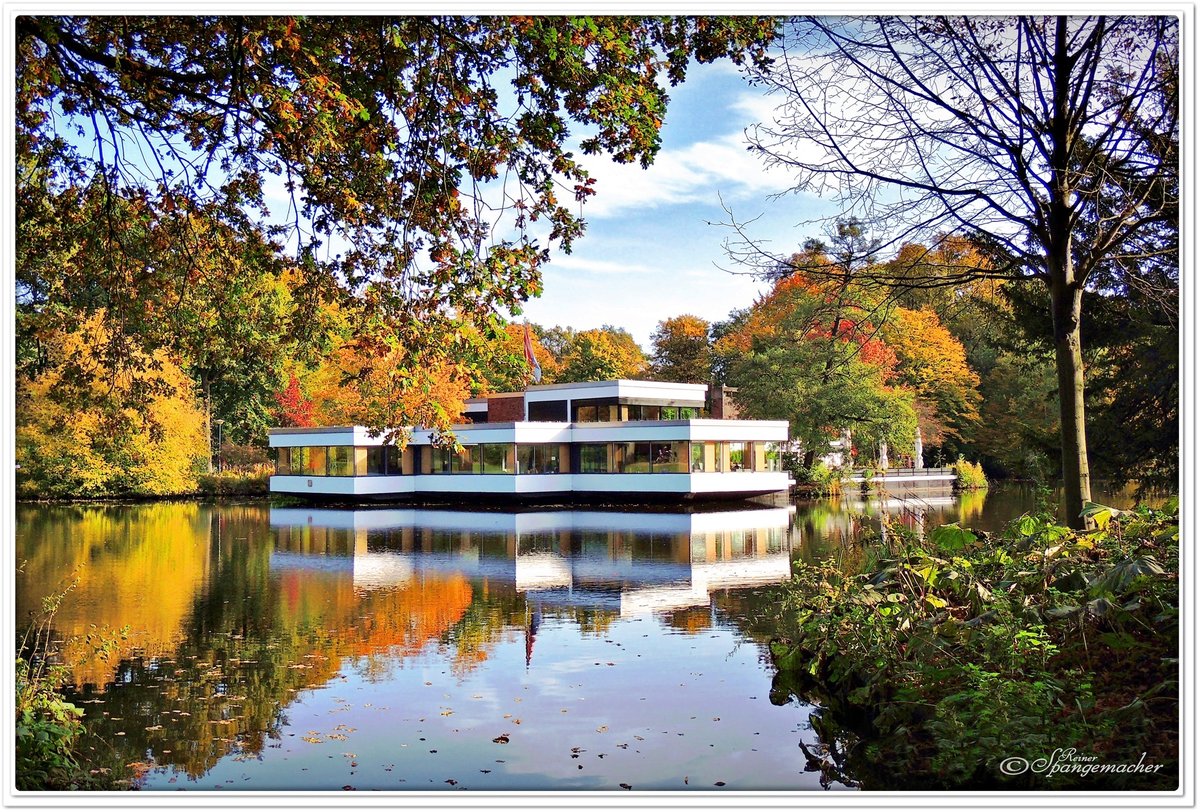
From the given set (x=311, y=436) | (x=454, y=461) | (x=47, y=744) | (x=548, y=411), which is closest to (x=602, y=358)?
(x=548, y=411)

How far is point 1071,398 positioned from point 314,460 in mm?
25653

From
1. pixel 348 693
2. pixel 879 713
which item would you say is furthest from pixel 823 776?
pixel 348 693

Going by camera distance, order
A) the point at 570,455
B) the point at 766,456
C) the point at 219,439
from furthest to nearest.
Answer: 1. the point at 219,439
2. the point at 766,456
3. the point at 570,455

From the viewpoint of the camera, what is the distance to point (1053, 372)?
90.3ft

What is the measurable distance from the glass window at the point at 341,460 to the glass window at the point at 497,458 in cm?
398

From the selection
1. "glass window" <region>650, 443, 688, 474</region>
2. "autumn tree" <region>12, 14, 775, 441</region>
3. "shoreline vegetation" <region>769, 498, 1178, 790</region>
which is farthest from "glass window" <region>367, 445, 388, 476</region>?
"shoreline vegetation" <region>769, 498, 1178, 790</region>

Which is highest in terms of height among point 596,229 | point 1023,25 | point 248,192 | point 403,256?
point 596,229

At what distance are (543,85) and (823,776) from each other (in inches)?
160

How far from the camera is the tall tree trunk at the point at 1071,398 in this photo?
20.6 feet

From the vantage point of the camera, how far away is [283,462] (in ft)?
98.7

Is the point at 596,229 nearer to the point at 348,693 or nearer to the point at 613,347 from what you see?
the point at 613,347

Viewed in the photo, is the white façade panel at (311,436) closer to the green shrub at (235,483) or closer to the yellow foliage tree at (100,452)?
the green shrub at (235,483)

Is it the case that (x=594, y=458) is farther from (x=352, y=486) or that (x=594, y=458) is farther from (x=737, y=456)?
(x=352, y=486)

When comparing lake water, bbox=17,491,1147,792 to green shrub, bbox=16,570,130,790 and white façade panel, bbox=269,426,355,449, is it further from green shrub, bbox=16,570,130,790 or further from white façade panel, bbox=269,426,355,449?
white façade panel, bbox=269,426,355,449
